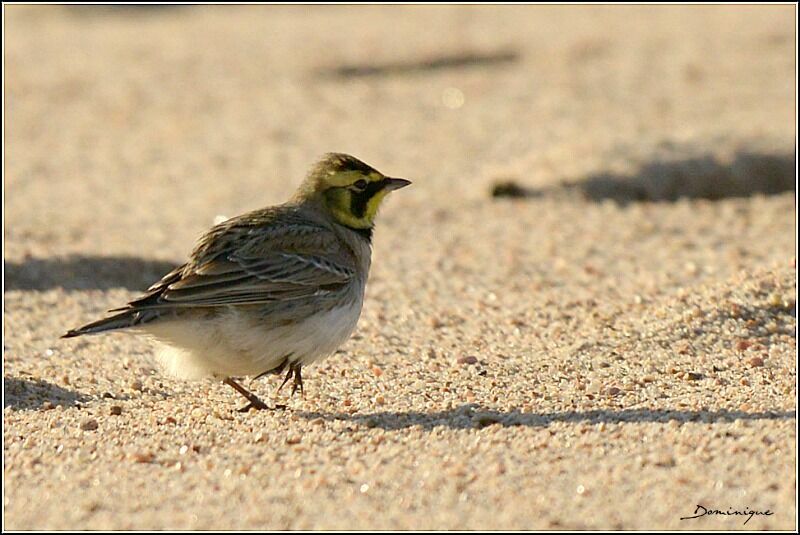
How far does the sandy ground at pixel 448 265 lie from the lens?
439cm

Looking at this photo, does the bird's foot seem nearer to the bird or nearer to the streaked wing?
the bird

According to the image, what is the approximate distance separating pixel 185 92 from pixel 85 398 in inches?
368

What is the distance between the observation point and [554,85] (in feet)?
46.0

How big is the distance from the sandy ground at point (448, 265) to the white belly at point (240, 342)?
0.72 ft

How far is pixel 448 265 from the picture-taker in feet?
28.0

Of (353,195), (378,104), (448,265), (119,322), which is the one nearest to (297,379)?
(119,322)

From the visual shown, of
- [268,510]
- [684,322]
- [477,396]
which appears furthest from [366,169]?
[268,510]

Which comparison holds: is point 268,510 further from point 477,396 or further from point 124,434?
point 477,396

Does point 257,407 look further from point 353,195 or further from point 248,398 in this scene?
point 353,195

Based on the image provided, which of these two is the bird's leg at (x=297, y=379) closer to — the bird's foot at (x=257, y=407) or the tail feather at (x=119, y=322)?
the bird's foot at (x=257, y=407)

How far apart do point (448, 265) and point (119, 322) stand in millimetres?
3709

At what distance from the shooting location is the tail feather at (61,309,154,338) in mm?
5020
